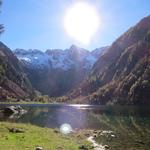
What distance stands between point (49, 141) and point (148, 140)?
15723mm

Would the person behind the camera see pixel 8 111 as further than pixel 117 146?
Yes

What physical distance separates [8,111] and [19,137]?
91.7m

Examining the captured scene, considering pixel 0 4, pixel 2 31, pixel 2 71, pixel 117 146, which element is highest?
pixel 0 4

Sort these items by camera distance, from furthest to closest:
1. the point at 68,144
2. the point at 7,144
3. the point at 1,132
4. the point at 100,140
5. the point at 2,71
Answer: the point at 2,71, the point at 100,140, the point at 1,132, the point at 68,144, the point at 7,144

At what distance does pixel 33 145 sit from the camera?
43469 millimetres

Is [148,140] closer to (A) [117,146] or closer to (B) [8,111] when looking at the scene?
(A) [117,146]

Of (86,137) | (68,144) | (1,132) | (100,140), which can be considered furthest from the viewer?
(86,137)

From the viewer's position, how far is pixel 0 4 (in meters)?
61.4

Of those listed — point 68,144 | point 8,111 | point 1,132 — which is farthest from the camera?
point 8,111

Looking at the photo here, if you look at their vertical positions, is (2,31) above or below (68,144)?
above

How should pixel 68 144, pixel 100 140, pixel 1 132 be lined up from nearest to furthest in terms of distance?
1. pixel 68 144
2. pixel 1 132
3. pixel 100 140

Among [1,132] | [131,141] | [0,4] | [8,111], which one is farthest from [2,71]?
[8,111]

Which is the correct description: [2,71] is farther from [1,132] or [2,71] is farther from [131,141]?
[131,141]

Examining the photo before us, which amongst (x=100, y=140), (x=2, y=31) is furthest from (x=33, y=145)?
(x=2, y=31)
